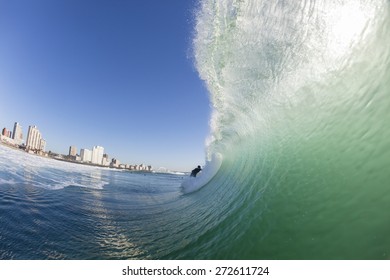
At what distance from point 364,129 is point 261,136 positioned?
391 cm

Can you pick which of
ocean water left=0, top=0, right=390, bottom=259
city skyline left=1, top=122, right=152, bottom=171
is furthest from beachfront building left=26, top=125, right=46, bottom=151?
ocean water left=0, top=0, right=390, bottom=259

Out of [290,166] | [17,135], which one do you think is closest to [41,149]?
[17,135]

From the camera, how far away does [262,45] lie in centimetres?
645

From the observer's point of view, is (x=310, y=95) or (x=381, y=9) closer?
(x=381, y=9)

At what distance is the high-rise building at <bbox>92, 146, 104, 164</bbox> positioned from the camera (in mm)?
83000

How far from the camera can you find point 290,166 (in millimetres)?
4730

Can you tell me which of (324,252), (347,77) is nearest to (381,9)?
(347,77)

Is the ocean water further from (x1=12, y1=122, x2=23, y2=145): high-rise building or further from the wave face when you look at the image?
(x1=12, y1=122, x2=23, y2=145): high-rise building

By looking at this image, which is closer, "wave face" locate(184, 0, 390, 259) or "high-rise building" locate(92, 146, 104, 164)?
"wave face" locate(184, 0, 390, 259)

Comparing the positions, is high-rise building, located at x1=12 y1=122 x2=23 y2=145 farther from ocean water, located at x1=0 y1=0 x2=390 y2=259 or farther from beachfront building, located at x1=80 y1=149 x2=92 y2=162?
ocean water, located at x1=0 y1=0 x2=390 y2=259

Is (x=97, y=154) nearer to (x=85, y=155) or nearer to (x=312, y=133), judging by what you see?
(x=85, y=155)

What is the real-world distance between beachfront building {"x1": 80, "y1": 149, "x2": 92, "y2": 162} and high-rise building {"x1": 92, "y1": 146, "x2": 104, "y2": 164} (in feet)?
5.59

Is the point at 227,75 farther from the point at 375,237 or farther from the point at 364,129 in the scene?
the point at 375,237

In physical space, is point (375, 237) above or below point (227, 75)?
below
